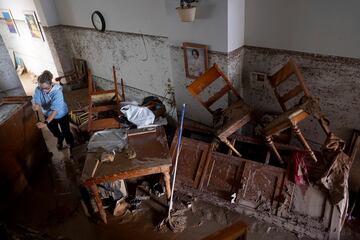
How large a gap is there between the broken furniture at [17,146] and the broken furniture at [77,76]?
2.97 m

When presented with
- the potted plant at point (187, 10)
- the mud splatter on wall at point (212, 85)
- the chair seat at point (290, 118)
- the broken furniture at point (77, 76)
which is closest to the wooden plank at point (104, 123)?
the mud splatter on wall at point (212, 85)

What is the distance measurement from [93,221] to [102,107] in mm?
2133

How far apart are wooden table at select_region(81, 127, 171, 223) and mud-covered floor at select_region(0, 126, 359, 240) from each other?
305 millimetres

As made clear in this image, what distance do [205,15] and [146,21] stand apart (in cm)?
156

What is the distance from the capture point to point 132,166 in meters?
3.49

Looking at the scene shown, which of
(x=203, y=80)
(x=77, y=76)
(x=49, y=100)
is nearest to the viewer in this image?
(x=203, y=80)

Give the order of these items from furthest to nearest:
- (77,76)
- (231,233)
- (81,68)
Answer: (77,76) → (81,68) → (231,233)

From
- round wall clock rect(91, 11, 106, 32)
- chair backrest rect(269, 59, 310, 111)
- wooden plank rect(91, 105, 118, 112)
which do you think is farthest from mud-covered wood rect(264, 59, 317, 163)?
round wall clock rect(91, 11, 106, 32)

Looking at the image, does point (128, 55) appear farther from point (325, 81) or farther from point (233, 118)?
point (325, 81)

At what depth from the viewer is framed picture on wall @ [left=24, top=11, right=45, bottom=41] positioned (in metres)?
7.73

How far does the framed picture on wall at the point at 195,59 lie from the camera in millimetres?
4273

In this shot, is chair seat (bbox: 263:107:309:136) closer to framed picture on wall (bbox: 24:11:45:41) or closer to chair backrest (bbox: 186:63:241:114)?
chair backrest (bbox: 186:63:241:114)

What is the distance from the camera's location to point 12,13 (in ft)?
28.1

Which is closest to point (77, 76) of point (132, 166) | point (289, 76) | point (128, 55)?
point (128, 55)
